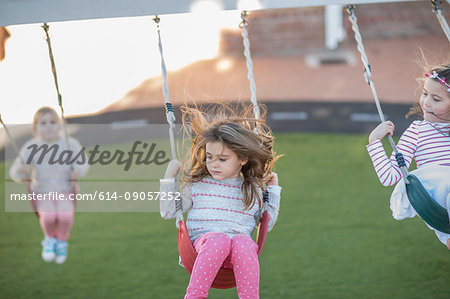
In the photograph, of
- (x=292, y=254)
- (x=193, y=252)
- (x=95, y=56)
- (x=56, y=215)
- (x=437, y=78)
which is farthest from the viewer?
(x=95, y=56)

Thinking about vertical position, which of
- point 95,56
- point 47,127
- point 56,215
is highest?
point 95,56

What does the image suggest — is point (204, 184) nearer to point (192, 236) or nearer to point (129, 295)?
point (192, 236)

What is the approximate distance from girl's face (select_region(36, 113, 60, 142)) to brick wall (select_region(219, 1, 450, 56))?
555 cm

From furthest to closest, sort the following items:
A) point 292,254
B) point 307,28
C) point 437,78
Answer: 1. point 307,28
2. point 292,254
3. point 437,78

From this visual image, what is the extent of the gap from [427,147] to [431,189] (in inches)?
9.2

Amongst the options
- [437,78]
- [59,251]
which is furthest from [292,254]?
[437,78]

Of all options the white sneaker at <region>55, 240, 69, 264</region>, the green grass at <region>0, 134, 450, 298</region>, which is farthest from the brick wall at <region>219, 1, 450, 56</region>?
the white sneaker at <region>55, 240, 69, 264</region>

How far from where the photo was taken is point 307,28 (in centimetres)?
913

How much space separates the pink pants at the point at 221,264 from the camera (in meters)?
2.31

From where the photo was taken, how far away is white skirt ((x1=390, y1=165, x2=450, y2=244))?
236 cm

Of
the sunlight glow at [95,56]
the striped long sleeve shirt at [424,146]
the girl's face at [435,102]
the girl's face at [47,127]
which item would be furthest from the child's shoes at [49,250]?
the sunlight glow at [95,56]

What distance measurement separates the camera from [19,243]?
4.48 metres

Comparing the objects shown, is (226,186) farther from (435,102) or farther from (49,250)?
(49,250)

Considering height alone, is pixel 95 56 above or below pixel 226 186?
above
